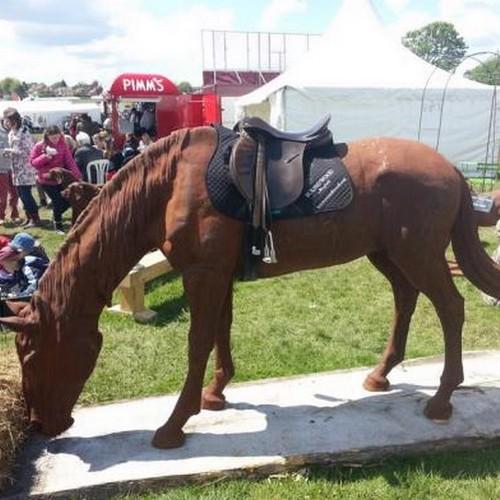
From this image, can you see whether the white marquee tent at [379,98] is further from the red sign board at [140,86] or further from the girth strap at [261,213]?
the girth strap at [261,213]

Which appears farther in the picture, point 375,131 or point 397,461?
point 375,131

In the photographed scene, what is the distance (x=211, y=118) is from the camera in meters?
14.2

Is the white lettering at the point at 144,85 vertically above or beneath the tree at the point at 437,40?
beneath

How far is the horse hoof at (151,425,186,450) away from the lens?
3350 millimetres

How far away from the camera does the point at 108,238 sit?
3.18 metres

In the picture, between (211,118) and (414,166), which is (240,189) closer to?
(414,166)

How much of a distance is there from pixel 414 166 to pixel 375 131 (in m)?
12.0

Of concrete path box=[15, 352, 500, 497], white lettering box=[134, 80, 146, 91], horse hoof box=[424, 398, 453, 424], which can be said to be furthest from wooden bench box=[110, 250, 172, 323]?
white lettering box=[134, 80, 146, 91]

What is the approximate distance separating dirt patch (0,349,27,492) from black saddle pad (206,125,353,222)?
1629 millimetres

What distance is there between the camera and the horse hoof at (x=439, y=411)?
3551 millimetres

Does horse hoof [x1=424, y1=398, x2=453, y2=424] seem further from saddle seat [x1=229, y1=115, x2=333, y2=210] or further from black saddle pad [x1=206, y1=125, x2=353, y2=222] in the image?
saddle seat [x1=229, y1=115, x2=333, y2=210]

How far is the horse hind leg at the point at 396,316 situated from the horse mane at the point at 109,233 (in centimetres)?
150

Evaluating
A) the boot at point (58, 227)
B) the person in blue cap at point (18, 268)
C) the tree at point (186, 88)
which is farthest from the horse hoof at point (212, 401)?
the tree at point (186, 88)

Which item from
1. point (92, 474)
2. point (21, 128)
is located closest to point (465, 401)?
point (92, 474)
